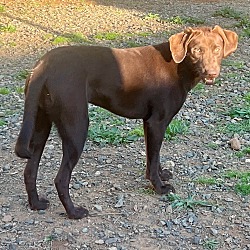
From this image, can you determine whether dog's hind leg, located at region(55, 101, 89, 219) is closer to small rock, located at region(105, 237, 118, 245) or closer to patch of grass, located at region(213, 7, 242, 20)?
small rock, located at region(105, 237, 118, 245)

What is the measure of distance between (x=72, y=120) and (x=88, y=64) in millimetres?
426

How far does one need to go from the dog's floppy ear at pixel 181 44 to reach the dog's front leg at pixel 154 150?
0.52m

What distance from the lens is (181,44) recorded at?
438 cm

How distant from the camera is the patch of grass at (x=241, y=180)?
188 inches

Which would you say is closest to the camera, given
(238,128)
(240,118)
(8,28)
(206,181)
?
(206,181)

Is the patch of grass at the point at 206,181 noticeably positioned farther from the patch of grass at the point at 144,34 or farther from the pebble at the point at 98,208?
the patch of grass at the point at 144,34

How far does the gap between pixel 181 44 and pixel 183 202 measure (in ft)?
4.01

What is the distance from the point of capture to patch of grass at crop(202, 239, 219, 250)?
3.97 meters

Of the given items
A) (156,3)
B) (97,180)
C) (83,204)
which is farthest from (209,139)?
(156,3)

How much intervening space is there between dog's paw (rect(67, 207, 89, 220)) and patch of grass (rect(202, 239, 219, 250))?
35.0 inches

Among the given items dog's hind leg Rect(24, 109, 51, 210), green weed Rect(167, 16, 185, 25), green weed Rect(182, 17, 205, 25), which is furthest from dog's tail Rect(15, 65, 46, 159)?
green weed Rect(182, 17, 205, 25)

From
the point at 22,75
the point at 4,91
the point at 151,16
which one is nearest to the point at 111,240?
the point at 4,91

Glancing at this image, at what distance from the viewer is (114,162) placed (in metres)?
5.27

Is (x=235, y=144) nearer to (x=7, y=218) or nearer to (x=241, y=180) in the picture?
(x=241, y=180)
